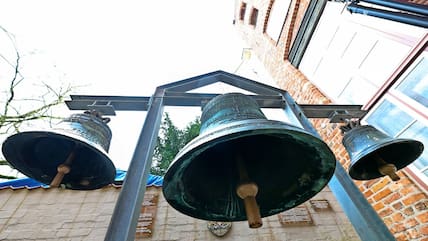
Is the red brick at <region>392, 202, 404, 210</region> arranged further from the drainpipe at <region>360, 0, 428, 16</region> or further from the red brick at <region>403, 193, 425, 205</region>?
the drainpipe at <region>360, 0, 428, 16</region>

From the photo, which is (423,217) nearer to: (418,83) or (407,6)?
(418,83)

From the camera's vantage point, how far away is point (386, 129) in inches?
119

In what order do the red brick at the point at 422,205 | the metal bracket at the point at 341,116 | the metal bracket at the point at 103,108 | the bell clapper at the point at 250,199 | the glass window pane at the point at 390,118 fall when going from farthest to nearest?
the glass window pane at the point at 390,118
the red brick at the point at 422,205
the metal bracket at the point at 341,116
the metal bracket at the point at 103,108
the bell clapper at the point at 250,199

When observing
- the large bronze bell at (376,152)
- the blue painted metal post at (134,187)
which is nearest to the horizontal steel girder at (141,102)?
the blue painted metal post at (134,187)

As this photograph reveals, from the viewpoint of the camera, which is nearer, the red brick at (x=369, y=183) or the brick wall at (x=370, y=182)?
the brick wall at (x=370, y=182)

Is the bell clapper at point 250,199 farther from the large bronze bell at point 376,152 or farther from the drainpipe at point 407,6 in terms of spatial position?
the drainpipe at point 407,6

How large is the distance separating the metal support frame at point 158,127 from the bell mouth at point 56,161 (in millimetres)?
341

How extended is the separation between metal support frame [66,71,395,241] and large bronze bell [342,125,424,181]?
0.69 feet

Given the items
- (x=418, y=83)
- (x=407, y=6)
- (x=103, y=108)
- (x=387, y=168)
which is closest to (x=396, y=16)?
(x=407, y=6)

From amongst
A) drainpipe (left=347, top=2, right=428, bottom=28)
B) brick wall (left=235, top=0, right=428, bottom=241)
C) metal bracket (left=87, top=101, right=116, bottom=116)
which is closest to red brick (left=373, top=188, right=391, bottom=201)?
brick wall (left=235, top=0, right=428, bottom=241)

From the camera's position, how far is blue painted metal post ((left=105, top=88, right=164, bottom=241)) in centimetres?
113

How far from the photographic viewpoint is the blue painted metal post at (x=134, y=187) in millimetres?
1134

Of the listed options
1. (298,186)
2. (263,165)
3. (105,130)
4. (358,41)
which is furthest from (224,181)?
(358,41)

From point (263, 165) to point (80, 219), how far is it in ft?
8.53
